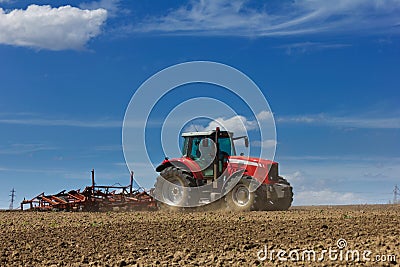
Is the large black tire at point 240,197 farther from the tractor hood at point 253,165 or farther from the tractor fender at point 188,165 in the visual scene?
the tractor fender at point 188,165

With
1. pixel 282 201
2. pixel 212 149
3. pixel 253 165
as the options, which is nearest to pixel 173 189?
pixel 212 149

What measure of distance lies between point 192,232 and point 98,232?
7.33 ft

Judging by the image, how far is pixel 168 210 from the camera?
20.6m

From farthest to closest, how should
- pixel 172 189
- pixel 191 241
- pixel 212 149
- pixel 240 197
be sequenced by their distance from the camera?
pixel 172 189, pixel 212 149, pixel 240 197, pixel 191 241

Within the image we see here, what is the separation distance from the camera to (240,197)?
62.2 feet

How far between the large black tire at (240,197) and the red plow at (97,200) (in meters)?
4.43

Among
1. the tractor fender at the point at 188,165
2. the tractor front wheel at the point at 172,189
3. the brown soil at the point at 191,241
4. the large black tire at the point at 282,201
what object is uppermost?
the tractor fender at the point at 188,165

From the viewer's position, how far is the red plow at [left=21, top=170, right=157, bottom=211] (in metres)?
22.1

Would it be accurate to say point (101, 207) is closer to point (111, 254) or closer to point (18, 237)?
point (18, 237)

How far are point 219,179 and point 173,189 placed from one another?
1996 mm

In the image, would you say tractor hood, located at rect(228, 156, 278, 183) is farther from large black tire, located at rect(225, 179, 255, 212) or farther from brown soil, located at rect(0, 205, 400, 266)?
brown soil, located at rect(0, 205, 400, 266)

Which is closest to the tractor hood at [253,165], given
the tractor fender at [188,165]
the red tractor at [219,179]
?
the red tractor at [219,179]

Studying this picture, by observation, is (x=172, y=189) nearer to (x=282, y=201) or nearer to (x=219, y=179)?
(x=219, y=179)

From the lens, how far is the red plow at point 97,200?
22.1 metres
